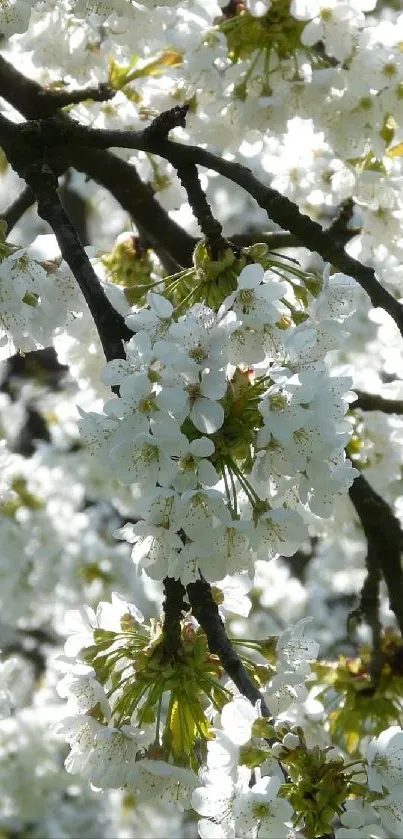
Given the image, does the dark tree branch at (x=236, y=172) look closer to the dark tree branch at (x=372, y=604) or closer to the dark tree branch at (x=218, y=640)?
the dark tree branch at (x=218, y=640)

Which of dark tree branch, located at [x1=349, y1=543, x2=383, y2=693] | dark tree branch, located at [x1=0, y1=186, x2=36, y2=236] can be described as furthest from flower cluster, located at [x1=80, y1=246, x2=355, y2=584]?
dark tree branch, located at [x1=349, y1=543, x2=383, y2=693]

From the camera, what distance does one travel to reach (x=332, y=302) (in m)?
2.02

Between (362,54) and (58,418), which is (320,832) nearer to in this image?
(362,54)

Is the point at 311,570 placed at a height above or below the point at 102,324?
above

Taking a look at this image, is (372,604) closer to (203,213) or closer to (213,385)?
(203,213)

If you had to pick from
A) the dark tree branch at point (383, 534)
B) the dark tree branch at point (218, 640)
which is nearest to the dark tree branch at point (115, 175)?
the dark tree branch at point (383, 534)

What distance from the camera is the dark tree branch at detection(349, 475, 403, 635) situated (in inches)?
128

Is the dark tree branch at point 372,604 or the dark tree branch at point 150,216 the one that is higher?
the dark tree branch at point 150,216

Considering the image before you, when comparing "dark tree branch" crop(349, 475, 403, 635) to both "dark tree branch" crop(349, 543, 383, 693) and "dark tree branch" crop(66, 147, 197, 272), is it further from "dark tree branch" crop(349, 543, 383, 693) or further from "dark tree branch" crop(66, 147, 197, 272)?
"dark tree branch" crop(66, 147, 197, 272)

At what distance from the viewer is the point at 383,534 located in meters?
3.33

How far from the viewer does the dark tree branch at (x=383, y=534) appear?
10.7 ft

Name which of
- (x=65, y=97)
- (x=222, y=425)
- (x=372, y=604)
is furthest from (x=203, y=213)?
(x=372, y=604)

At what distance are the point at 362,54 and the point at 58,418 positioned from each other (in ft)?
10.7

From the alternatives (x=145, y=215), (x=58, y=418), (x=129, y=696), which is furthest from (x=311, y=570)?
(x=129, y=696)
